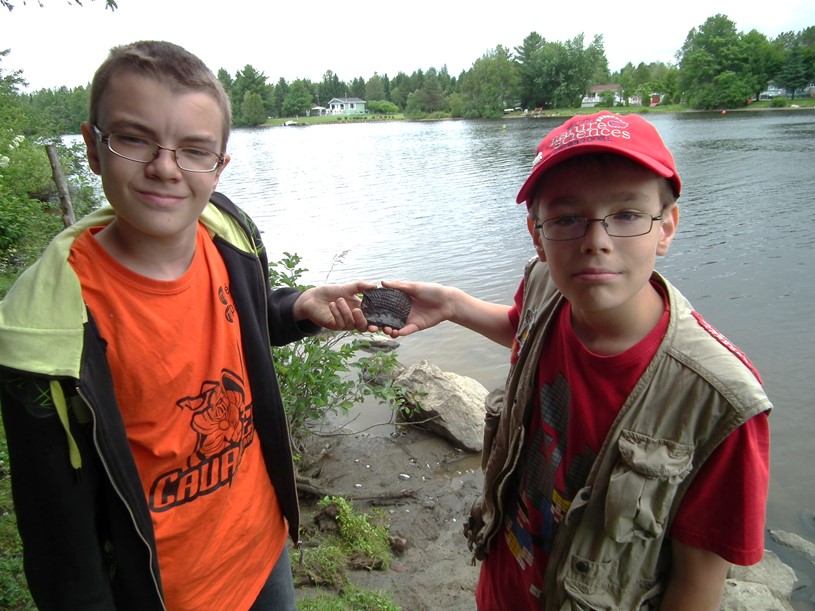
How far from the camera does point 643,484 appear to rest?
4.77 feet

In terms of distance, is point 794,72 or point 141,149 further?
point 794,72

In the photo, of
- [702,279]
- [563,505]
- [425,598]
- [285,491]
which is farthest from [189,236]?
[702,279]

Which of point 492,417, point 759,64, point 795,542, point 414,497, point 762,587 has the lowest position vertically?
point 795,542

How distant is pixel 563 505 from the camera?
67.9 inches

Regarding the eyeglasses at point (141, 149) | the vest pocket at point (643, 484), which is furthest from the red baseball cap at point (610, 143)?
the eyeglasses at point (141, 149)

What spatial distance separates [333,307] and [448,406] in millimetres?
4385

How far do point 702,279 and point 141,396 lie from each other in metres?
12.2

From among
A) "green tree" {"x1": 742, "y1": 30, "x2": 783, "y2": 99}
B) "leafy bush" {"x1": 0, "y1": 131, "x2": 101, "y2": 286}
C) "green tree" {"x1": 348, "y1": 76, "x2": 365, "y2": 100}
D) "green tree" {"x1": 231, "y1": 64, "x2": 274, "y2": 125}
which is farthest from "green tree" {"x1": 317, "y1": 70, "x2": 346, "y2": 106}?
"leafy bush" {"x1": 0, "y1": 131, "x2": 101, "y2": 286}

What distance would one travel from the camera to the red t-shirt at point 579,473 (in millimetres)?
1377

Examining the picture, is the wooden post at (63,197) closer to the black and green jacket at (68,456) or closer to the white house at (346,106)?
the black and green jacket at (68,456)

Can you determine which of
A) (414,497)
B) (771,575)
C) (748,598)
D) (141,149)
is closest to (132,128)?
(141,149)

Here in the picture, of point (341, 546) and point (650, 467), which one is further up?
point (650, 467)

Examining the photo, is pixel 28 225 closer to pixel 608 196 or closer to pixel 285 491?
pixel 285 491

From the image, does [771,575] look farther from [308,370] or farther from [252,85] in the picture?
[252,85]
